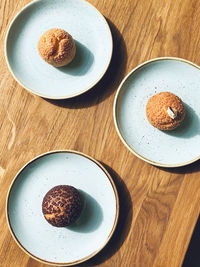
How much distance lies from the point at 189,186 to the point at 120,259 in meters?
0.38

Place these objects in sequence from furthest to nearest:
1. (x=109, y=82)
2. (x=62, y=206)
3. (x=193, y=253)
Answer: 1. (x=193, y=253)
2. (x=109, y=82)
3. (x=62, y=206)

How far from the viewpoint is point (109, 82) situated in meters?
1.11

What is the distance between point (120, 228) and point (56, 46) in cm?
72

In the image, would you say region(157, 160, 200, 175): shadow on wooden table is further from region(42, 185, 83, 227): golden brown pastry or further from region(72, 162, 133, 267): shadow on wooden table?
region(42, 185, 83, 227): golden brown pastry

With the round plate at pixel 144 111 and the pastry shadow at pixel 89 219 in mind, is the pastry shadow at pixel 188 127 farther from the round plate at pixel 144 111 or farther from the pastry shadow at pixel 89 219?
the pastry shadow at pixel 89 219

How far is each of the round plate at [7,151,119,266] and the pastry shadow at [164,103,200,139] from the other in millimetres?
323

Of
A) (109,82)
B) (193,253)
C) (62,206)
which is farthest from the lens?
(193,253)

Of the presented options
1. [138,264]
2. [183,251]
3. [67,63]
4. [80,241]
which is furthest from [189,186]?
[67,63]

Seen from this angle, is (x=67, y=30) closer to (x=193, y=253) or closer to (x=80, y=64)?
(x=80, y=64)

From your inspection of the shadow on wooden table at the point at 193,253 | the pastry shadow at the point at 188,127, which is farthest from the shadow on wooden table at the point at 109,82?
the shadow on wooden table at the point at 193,253

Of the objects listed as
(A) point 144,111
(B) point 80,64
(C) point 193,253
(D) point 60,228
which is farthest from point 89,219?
(C) point 193,253

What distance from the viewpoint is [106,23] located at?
108cm

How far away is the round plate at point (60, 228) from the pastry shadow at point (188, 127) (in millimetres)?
323

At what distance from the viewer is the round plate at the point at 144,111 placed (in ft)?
3.54
